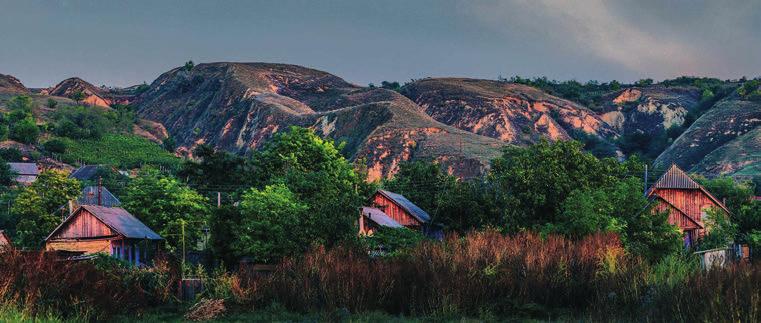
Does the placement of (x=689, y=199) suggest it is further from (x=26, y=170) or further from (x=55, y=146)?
(x=55, y=146)

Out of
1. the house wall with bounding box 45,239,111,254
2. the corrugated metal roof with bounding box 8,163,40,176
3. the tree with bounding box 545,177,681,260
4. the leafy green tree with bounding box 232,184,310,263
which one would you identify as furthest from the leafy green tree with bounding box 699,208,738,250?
the corrugated metal roof with bounding box 8,163,40,176

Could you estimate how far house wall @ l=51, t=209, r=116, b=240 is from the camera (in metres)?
41.7

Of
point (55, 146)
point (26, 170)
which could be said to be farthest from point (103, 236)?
point (55, 146)

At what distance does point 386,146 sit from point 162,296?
318 feet

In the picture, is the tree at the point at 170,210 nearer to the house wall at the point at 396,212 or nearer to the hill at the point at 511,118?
the house wall at the point at 396,212

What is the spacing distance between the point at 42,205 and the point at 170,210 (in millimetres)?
14457

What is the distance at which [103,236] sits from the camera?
137 ft

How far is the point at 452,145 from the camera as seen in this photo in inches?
4715

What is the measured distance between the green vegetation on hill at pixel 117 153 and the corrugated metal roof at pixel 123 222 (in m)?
78.3

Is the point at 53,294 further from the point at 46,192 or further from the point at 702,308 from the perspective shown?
the point at 46,192

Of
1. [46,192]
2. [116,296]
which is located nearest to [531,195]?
[116,296]

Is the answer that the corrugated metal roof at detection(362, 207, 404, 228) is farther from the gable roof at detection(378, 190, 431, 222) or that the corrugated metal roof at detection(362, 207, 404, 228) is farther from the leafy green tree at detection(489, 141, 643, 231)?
the leafy green tree at detection(489, 141, 643, 231)

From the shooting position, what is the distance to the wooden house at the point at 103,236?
41438 mm

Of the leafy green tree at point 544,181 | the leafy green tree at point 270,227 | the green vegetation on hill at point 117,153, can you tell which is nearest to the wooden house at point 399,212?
the leafy green tree at point 544,181
